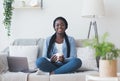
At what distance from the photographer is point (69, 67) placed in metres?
3.53

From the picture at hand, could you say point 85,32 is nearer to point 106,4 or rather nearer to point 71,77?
point 106,4

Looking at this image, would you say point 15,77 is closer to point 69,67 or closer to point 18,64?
point 18,64

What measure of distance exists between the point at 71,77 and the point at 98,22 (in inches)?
58.5

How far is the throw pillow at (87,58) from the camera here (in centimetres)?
379

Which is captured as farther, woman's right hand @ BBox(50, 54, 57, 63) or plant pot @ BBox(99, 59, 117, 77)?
woman's right hand @ BBox(50, 54, 57, 63)

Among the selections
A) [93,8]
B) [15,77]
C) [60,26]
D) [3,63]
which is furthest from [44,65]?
[93,8]

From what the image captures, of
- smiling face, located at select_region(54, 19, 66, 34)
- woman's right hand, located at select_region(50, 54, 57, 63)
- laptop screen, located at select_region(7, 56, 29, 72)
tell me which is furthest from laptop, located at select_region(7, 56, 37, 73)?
smiling face, located at select_region(54, 19, 66, 34)

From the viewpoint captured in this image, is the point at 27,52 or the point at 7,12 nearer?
the point at 27,52

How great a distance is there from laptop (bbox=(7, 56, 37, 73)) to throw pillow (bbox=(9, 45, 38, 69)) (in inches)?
8.1

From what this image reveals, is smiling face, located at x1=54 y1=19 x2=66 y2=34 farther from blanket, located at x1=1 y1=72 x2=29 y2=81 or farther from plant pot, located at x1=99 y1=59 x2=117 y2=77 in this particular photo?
plant pot, located at x1=99 y1=59 x2=117 y2=77

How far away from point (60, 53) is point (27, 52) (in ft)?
1.64

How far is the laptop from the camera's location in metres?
3.75

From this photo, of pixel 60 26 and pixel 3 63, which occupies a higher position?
pixel 60 26

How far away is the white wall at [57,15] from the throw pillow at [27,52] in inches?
20.6
